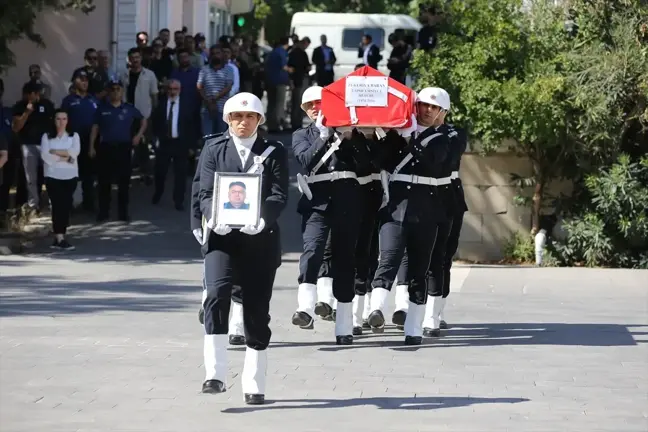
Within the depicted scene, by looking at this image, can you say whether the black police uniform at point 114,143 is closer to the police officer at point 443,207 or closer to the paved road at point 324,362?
the paved road at point 324,362

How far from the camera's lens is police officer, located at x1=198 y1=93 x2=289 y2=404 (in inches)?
337

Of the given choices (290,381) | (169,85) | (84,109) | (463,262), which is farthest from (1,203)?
(290,381)

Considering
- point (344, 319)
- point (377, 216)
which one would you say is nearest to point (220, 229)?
point (344, 319)

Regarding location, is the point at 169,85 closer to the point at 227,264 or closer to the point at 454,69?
the point at 454,69

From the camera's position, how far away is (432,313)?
38.8 feet

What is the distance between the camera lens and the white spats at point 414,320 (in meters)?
11.2

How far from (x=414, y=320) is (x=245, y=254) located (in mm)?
2908

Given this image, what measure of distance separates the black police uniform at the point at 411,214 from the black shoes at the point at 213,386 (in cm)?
270

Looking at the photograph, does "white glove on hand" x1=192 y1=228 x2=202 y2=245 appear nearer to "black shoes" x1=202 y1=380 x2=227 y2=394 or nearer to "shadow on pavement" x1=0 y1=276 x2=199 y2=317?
"black shoes" x1=202 y1=380 x2=227 y2=394

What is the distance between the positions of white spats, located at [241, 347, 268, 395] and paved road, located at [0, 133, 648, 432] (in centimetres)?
12

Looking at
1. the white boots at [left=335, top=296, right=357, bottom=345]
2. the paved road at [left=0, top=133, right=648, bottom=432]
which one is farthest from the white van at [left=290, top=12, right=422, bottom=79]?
the white boots at [left=335, top=296, right=357, bottom=345]

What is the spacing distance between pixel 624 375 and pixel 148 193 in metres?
12.7

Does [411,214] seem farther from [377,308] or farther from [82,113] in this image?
[82,113]

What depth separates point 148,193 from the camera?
21844 mm
